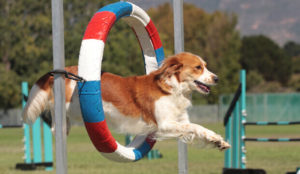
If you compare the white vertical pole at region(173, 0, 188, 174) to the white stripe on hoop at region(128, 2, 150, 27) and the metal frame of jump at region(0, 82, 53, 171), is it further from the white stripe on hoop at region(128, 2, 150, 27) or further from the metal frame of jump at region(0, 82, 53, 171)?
the metal frame of jump at region(0, 82, 53, 171)

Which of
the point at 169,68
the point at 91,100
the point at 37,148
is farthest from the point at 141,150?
the point at 37,148

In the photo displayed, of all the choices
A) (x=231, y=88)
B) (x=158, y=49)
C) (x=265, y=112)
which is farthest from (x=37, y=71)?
(x=158, y=49)

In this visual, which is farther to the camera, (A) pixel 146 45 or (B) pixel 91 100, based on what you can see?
(A) pixel 146 45

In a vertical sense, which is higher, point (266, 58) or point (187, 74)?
point (266, 58)

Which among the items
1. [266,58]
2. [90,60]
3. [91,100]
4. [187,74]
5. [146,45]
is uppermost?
[266,58]

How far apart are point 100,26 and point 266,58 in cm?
7798

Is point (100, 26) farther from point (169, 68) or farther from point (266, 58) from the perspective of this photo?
point (266, 58)

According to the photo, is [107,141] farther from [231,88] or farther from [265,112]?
[231,88]

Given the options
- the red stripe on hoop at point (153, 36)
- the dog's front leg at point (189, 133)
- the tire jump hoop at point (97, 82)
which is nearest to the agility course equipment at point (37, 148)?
the red stripe on hoop at point (153, 36)

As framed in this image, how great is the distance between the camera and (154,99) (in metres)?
4.82

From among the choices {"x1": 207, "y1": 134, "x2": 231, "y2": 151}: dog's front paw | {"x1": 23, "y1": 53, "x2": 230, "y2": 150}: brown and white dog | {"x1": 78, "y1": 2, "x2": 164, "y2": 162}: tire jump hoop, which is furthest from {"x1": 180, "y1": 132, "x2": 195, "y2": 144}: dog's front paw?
{"x1": 78, "y1": 2, "x2": 164, "y2": 162}: tire jump hoop

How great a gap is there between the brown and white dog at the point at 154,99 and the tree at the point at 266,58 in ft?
247

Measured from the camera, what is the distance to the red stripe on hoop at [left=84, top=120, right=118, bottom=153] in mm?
4598

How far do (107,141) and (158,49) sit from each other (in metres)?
1.53
